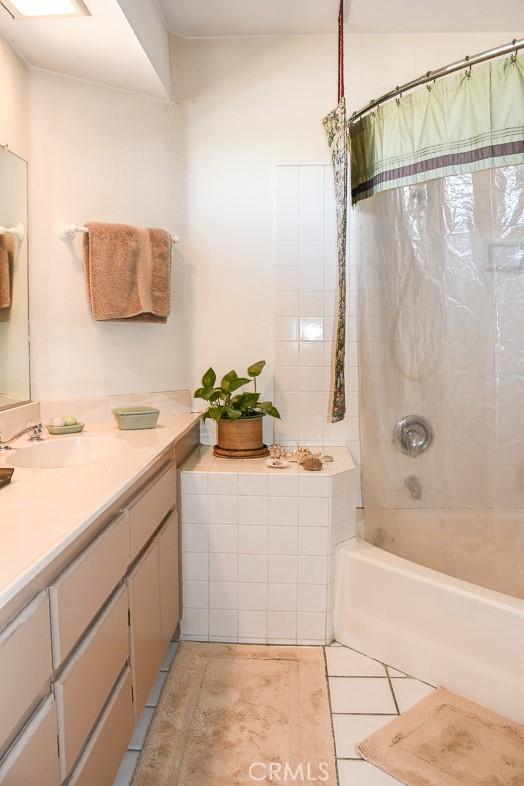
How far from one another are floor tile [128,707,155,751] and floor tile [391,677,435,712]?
78cm

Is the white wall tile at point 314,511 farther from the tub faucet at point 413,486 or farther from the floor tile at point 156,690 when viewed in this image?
the floor tile at point 156,690

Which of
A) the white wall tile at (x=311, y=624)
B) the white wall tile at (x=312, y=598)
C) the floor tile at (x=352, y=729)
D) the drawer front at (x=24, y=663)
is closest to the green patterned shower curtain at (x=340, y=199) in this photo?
the white wall tile at (x=312, y=598)

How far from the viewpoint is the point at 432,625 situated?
1869 mm

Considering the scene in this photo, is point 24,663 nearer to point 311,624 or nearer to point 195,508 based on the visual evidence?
point 195,508

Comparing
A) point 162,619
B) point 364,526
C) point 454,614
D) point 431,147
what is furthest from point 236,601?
point 431,147

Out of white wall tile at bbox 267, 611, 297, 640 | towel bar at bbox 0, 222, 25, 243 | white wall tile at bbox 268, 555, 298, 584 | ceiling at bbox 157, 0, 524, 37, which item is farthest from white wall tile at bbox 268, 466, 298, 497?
ceiling at bbox 157, 0, 524, 37

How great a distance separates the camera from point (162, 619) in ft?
5.98

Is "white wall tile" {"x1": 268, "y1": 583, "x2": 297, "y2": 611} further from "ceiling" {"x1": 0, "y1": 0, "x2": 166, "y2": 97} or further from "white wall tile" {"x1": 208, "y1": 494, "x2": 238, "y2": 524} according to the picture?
"ceiling" {"x1": 0, "y1": 0, "x2": 166, "y2": 97}

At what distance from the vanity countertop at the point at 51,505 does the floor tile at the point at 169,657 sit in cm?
80

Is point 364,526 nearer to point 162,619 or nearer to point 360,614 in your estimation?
point 360,614

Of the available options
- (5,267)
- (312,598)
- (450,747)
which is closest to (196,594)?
(312,598)

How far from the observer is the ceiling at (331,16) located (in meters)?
2.33

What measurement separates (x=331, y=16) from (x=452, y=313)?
4.75ft

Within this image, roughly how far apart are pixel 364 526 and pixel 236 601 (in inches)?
24.1
